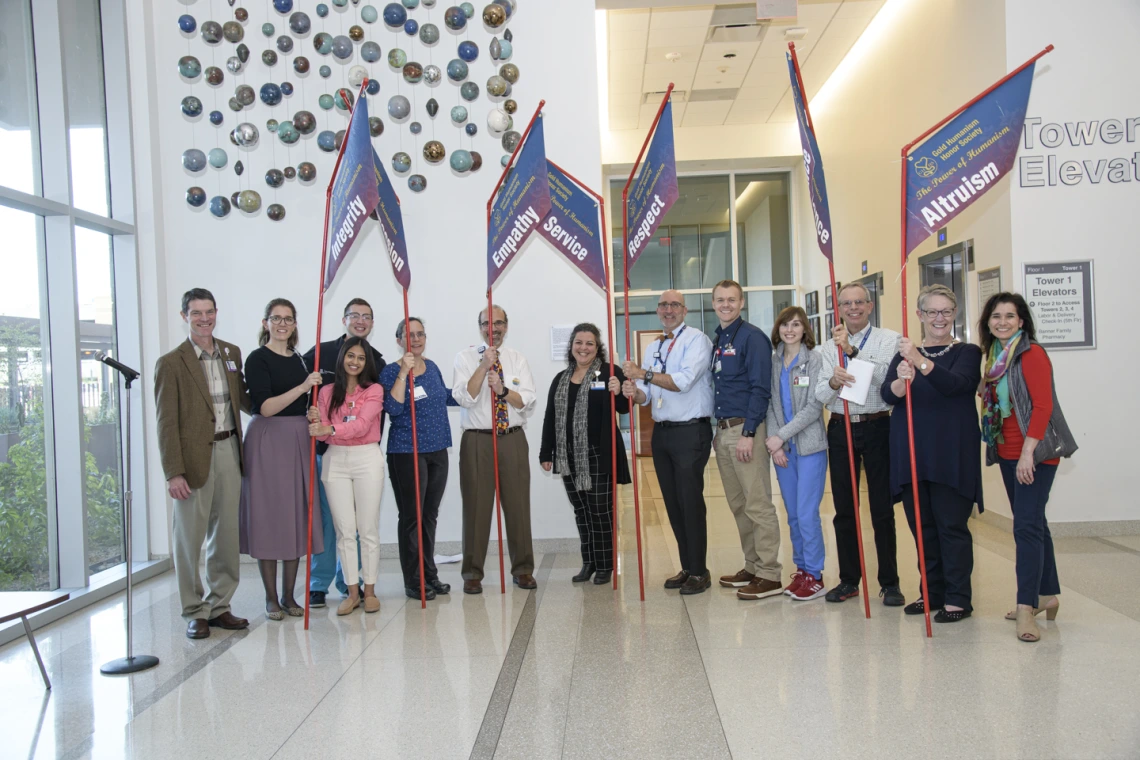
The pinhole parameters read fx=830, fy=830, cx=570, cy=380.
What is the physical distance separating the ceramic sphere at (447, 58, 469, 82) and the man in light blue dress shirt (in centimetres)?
230

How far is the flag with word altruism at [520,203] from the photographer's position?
14.2 feet

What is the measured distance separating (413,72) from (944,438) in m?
4.04

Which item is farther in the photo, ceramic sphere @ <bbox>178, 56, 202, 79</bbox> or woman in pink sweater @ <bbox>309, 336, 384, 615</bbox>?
ceramic sphere @ <bbox>178, 56, 202, 79</bbox>

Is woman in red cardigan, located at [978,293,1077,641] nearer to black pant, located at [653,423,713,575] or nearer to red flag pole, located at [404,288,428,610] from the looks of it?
black pant, located at [653,423,713,575]

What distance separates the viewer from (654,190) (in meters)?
4.35

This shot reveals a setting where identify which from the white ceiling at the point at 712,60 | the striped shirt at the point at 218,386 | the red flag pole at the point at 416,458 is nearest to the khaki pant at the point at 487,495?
the red flag pole at the point at 416,458

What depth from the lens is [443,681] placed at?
3.29 metres

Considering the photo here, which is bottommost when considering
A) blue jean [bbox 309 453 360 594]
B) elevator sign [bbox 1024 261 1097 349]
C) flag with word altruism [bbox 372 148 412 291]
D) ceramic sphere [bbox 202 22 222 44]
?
blue jean [bbox 309 453 360 594]

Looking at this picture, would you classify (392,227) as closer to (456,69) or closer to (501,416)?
(501,416)

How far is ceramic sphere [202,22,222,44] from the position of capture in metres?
5.55

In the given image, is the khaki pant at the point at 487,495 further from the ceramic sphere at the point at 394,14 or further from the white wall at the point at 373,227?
the ceramic sphere at the point at 394,14

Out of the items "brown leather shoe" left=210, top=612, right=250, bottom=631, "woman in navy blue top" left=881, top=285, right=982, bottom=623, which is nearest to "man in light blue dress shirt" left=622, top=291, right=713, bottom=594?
"woman in navy blue top" left=881, top=285, right=982, bottom=623

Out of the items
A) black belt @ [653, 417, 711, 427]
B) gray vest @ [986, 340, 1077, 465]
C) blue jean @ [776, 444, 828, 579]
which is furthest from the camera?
black belt @ [653, 417, 711, 427]

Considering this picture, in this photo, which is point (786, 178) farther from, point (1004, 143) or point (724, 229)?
point (1004, 143)
